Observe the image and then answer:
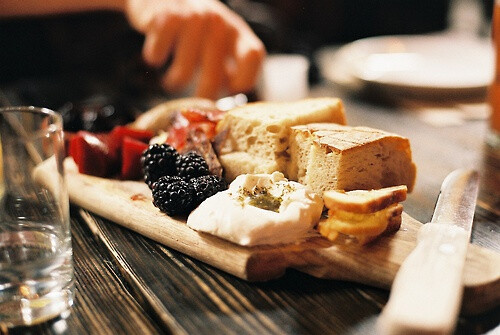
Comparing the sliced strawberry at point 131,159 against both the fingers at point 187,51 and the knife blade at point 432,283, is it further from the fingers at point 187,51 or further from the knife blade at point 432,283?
the knife blade at point 432,283

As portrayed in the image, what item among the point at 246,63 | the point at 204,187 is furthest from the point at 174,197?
the point at 246,63

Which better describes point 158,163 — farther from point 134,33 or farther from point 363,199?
point 134,33

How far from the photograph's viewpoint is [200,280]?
1245 mm

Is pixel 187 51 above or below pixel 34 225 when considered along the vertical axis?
above

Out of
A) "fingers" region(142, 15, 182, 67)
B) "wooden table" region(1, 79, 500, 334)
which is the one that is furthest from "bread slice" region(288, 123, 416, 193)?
"fingers" region(142, 15, 182, 67)

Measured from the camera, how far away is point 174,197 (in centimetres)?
142

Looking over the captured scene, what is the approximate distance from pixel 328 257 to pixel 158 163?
1.88 feet

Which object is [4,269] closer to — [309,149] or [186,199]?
[186,199]

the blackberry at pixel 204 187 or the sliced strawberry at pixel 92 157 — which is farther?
the sliced strawberry at pixel 92 157

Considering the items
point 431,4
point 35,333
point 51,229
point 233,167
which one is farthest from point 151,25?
point 431,4

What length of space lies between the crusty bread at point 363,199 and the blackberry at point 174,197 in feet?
1.08

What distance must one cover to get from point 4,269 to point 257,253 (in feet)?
1.58

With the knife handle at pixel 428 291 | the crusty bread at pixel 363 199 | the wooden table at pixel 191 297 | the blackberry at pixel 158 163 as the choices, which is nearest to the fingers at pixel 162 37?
the blackberry at pixel 158 163

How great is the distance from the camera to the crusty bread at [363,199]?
4.01ft
